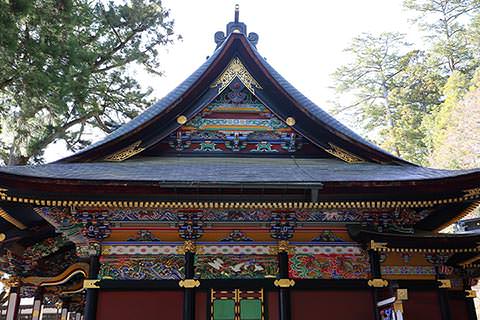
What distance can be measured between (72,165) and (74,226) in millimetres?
1172

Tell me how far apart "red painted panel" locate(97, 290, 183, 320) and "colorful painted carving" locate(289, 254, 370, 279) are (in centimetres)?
201

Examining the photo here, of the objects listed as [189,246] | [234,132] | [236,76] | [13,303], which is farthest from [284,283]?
[13,303]

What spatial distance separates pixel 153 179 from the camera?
6.29 metres

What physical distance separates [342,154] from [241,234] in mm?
2818

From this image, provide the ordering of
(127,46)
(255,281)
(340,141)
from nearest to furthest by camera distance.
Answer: (255,281) → (340,141) → (127,46)

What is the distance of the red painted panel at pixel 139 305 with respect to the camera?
6.68 m

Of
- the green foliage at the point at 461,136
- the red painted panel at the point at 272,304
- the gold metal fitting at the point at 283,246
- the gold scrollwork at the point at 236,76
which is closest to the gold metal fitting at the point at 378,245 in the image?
the gold metal fitting at the point at 283,246

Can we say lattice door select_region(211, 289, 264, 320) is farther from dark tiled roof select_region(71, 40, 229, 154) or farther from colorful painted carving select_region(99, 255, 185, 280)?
dark tiled roof select_region(71, 40, 229, 154)

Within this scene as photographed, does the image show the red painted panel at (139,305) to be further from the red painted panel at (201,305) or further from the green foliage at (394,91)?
the green foliage at (394,91)

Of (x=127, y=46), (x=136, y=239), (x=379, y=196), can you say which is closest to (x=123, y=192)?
(x=136, y=239)

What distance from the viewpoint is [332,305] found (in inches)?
271

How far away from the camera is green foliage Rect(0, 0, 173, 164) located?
12.5 metres

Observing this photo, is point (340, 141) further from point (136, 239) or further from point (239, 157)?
point (136, 239)

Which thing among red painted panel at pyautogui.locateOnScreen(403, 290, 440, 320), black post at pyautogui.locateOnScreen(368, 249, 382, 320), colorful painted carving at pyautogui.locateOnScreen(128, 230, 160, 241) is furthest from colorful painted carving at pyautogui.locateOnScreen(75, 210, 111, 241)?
red painted panel at pyautogui.locateOnScreen(403, 290, 440, 320)
